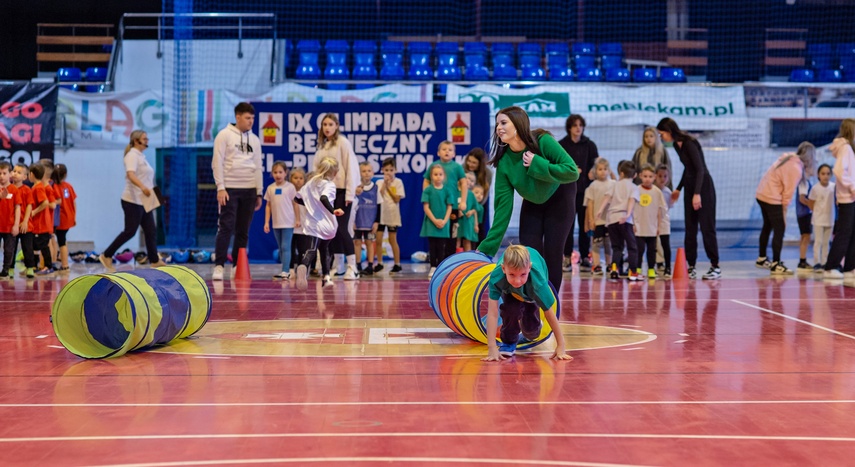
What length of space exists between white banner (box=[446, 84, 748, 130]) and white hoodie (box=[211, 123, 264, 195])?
7.24 meters

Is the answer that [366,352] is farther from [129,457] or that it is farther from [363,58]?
[363,58]

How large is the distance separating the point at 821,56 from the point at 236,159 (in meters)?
16.1

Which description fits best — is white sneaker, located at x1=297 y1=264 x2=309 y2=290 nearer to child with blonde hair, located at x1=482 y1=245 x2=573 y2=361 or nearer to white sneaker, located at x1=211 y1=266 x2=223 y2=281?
white sneaker, located at x1=211 y1=266 x2=223 y2=281

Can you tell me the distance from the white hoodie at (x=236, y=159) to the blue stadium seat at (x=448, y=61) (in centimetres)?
891

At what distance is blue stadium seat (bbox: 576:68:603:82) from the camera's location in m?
19.0

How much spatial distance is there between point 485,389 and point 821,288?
6.19 m

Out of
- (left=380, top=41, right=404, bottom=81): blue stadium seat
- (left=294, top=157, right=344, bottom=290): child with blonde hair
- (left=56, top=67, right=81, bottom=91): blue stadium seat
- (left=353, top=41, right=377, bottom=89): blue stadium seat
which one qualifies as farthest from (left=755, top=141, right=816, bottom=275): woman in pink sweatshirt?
(left=56, top=67, right=81, bottom=91): blue stadium seat

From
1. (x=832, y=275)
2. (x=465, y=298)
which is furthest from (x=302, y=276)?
(x=832, y=275)

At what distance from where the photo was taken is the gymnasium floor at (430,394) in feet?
Result: 10.9

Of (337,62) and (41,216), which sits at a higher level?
(337,62)

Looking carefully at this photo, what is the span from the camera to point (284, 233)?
10758mm

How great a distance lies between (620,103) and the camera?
1739 cm

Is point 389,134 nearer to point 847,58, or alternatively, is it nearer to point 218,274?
point 218,274

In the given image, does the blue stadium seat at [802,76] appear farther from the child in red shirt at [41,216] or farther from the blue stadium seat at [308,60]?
the child in red shirt at [41,216]
